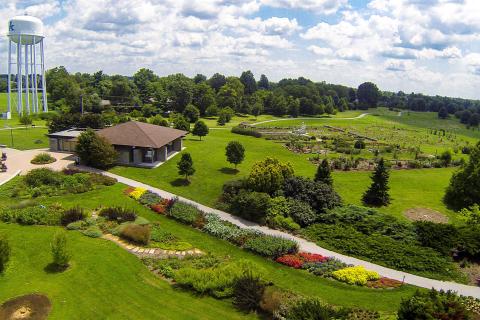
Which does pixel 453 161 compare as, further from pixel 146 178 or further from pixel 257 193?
pixel 146 178

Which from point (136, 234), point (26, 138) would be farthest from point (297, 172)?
point (26, 138)

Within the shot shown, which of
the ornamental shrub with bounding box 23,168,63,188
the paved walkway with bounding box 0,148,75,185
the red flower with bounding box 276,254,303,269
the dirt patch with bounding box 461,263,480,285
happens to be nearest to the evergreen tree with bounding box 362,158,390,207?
the dirt patch with bounding box 461,263,480,285

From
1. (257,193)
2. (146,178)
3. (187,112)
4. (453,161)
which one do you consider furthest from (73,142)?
(453,161)

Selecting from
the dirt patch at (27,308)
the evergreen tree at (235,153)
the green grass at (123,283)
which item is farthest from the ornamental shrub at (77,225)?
the evergreen tree at (235,153)

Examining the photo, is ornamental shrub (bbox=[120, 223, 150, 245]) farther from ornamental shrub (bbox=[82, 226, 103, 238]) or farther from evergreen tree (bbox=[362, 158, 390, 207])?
evergreen tree (bbox=[362, 158, 390, 207])

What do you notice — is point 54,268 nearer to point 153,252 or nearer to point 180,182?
point 153,252

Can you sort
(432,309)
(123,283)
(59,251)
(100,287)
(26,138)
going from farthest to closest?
(26,138) → (59,251) → (123,283) → (100,287) → (432,309)
